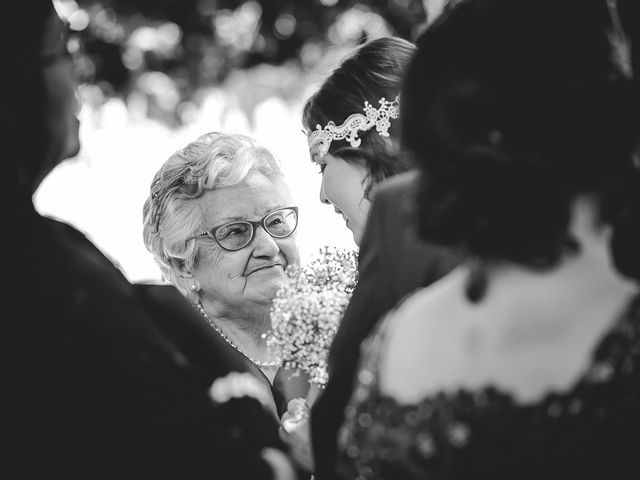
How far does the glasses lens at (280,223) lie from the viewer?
4652mm

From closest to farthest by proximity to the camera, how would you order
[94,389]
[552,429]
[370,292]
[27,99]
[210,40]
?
[552,429]
[94,389]
[27,99]
[370,292]
[210,40]

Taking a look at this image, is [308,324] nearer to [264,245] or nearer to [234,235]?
[264,245]

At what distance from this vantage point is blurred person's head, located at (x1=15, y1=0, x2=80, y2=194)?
2.53 metres

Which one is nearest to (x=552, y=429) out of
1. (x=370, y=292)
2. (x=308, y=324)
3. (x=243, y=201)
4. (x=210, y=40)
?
(x=370, y=292)

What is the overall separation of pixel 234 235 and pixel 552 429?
290 cm

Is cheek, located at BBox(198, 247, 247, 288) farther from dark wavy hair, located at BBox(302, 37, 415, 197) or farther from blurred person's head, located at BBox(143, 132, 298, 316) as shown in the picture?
dark wavy hair, located at BBox(302, 37, 415, 197)

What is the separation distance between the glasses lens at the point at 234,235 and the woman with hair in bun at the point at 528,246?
2.60 meters

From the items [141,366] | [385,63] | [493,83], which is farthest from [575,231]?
[385,63]

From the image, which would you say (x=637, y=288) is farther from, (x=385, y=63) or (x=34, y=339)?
(x=385, y=63)

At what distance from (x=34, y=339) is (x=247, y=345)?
7.79 ft

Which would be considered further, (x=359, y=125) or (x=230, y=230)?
(x=230, y=230)

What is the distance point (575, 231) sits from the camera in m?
2.04

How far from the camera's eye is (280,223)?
469cm

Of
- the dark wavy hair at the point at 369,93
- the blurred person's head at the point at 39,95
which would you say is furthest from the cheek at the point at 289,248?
the blurred person's head at the point at 39,95
